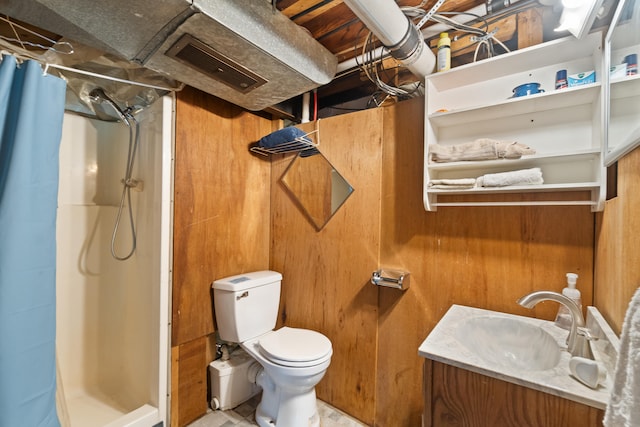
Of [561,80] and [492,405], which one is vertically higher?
[561,80]

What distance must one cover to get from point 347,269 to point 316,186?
1.99ft

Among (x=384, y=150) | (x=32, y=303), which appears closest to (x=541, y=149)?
(x=384, y=150)

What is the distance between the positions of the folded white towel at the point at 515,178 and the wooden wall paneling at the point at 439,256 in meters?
0.21

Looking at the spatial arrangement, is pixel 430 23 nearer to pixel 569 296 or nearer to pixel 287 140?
pixel 287 140

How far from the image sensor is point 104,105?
160 centimetres

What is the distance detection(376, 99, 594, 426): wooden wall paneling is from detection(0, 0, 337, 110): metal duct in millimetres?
661

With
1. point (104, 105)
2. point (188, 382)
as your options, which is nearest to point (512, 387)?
point (188, 382)

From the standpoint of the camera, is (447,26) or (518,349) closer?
(518,349)

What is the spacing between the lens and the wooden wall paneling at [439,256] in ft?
4.03

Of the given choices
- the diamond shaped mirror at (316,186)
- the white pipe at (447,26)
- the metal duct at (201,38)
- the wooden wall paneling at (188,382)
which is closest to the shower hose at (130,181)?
the metal duct at (201,38)

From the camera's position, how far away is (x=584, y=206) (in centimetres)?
117

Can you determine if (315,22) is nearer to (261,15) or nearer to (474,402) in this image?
(261,15)

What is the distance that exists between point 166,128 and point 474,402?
1.86m

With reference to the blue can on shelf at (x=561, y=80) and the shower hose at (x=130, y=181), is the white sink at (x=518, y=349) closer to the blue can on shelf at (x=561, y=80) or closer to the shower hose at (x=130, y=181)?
the blue can on shelf at (x=561, y=80)
